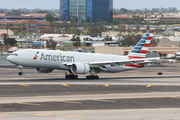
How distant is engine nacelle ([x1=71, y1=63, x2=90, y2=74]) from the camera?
49.6 m

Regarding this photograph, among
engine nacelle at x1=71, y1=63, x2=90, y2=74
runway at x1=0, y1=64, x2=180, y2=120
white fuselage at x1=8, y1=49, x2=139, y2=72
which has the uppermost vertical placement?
white fuselage at x1=8, y1=49, x2=139, y2=72

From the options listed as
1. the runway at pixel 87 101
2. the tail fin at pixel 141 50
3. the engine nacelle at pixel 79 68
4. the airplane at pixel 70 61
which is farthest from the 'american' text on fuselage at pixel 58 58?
the tail fin at pixel 141 50

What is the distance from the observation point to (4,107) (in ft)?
92.7

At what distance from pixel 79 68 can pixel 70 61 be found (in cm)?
238

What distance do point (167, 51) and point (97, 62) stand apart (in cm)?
7370

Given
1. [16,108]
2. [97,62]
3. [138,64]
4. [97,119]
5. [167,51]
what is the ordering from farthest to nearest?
[167,51] < [138,64] < [97,62] < [16,108] < [97,119]

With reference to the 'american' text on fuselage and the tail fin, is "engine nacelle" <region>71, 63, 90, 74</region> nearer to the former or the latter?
the 'american' text on fuselage

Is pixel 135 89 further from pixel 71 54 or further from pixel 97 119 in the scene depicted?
pixel 97 119

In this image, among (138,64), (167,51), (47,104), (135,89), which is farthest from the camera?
(167,51)

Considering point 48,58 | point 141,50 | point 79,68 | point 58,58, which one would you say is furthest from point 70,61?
point 141,50

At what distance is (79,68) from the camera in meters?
49.7

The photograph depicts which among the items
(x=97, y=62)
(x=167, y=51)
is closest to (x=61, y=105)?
(x=97, y=62)

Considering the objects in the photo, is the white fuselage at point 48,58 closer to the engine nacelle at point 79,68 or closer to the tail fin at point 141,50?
the engine nacelle at point 79,68

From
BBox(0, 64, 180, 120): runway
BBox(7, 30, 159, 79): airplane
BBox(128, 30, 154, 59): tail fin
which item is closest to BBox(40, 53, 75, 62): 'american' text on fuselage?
BBox(7, 30, 159, 79): airplane
